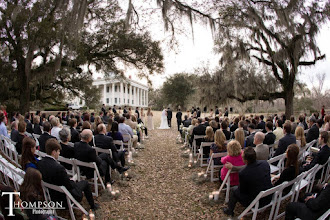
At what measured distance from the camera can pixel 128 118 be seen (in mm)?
8312

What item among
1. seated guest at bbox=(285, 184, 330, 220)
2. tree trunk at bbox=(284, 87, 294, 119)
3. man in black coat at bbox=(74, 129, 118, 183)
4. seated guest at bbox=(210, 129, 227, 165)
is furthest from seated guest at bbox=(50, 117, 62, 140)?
tree trunk at bbox=(284, 87, 294, 119)

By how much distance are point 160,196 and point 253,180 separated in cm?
189

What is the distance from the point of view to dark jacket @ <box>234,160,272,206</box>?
291 cm

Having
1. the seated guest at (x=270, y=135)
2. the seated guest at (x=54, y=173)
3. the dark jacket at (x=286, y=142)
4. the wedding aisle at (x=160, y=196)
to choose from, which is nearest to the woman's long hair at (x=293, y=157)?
the wedding aisle at (x=160, y=196)

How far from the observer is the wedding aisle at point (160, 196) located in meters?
3.47

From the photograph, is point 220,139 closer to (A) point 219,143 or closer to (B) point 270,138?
(A) point 219,143

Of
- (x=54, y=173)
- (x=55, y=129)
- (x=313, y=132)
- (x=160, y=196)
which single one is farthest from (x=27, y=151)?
(x=313, y=132)

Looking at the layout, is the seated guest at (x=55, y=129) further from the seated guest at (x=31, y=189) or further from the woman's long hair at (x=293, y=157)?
the woman's long hair at (x=293, y=157)

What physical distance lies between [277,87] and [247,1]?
1001 centimetres

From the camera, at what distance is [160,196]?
4.14m

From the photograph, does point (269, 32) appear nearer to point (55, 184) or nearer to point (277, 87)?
point (277, 87)

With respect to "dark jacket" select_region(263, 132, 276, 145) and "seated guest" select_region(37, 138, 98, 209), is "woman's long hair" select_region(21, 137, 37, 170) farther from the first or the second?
"dark jacket" select_region(263, 132, 276, 145)

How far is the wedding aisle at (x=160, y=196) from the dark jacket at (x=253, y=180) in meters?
0.65

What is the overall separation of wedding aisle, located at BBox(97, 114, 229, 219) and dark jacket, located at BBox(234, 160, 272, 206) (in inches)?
25.8
